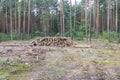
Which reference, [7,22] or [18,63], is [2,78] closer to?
[18,63]

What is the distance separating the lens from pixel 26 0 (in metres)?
46.7

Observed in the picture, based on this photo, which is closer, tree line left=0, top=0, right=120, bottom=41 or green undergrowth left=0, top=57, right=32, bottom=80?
green undergrowth left=0, top=57, right=32, bottom=80

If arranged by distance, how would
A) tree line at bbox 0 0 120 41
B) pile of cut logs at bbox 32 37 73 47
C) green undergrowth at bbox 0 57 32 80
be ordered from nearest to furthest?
green undergrowth at bbox 0 57 32 80, pile of cut logs at bbox 32 37 73 47, tree line at bbox 0 0 120 41

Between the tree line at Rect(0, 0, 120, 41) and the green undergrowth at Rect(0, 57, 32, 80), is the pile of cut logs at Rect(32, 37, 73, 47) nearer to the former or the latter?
the green undergrowth at Rect(0, 57, 32, 80)

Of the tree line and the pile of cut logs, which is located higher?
the tree line

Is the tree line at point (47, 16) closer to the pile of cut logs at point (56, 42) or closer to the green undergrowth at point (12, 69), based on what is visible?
the pile of cut logs at point (56, 42)

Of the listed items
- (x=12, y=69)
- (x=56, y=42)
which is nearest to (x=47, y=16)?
(x=56, y=42)

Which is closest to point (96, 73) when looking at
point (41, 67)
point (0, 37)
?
point (41, 67)

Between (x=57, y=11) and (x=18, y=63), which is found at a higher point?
(x=57, y=11)

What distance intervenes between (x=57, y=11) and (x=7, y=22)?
1126cm

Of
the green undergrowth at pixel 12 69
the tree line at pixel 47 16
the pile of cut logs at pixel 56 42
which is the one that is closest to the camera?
the green undergrowth at pixel 12 69

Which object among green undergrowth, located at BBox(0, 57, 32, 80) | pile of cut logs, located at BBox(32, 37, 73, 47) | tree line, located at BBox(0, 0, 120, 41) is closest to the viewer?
green undergrowth, located at BBox(0, 57, 32, 80)

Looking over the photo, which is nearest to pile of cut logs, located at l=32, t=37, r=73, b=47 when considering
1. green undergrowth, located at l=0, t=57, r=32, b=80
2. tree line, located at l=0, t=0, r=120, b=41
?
green undergrowth, located at l=0, t=57, r=32, b=80

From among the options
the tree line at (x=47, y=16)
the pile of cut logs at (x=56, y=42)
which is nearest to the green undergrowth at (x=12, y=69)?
the pile of cut logs at (x=56, y=42)
